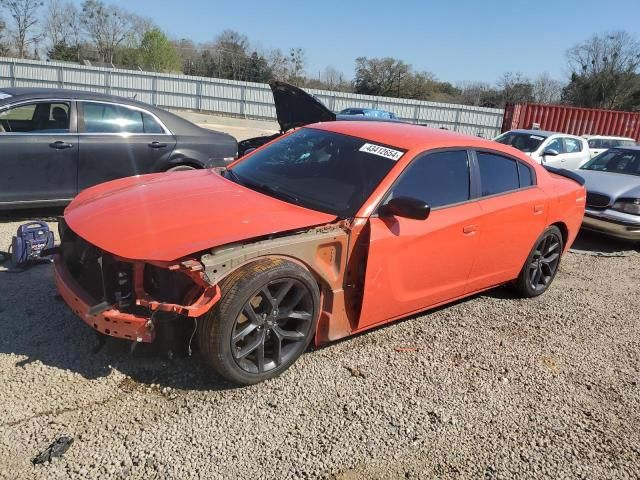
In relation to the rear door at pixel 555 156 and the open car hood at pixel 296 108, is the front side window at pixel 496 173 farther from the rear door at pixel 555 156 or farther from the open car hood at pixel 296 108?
the rear door at pixel 555 156

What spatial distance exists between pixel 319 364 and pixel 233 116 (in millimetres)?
27891

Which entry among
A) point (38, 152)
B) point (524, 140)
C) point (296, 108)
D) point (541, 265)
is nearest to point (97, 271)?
point (38, 152)

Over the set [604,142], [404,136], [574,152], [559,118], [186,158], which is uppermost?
[559,118]

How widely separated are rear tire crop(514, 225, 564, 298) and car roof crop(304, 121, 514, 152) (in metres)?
0.99

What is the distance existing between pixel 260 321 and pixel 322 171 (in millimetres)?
1277

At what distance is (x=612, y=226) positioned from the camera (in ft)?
22.9

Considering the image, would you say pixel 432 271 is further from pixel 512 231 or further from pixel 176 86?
pixel 176 86

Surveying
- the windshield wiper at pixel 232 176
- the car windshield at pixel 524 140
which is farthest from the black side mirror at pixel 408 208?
the car windshield at pixel 524 140

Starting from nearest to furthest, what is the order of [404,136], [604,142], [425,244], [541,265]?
[425,244] → [404,136] → [541,265] → [604,142]

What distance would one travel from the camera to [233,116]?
29641 millimetres

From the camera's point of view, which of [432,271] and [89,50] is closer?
[432,271]

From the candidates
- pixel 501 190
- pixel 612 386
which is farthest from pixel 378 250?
pixel 612 386

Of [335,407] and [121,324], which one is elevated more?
[121,324]

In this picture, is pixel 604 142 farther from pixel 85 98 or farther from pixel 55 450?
pixel 55 450
